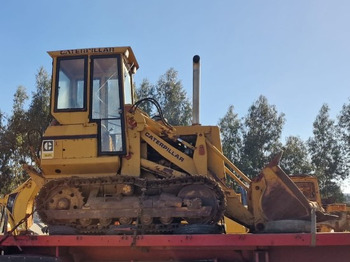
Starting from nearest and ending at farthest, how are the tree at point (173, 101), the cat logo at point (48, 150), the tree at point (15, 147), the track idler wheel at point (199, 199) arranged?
the track idler wheel at point (199, 199)
the cat logo at point (48, 150)
the tree at point (15, 147)
the tree at point (173, 101)

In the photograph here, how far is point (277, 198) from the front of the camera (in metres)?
5.88

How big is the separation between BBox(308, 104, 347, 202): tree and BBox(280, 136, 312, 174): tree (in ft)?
2.34

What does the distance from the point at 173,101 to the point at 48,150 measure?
26.4m

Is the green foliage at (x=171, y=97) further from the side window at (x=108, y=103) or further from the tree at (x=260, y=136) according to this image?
the side window at (x=108, y=103)

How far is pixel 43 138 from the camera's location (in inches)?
252

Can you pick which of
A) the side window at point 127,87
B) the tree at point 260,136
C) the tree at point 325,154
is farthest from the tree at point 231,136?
the side window at point 127,87

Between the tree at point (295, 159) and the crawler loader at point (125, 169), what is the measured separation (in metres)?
26.9

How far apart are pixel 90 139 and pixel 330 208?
10.1 m

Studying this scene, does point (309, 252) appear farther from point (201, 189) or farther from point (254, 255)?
point (201, 189)

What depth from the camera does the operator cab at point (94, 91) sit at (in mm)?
6414

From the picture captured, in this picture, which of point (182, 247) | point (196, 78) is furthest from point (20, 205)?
point (196, 78)

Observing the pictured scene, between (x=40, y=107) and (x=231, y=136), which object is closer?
(x=40, y=107)

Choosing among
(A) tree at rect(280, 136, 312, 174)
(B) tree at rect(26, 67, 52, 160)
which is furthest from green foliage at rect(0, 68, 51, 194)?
(A) tree at rect(280, 136, 312, 174)

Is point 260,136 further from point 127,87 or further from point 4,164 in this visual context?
point 127,87
